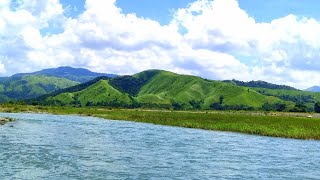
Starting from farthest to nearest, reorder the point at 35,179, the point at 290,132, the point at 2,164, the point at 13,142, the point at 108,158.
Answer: the point at 290,132
the point at 13,142
the point at 108,158
the point at 2,164
the point at 35,179

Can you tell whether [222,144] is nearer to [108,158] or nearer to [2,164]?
[108,158]

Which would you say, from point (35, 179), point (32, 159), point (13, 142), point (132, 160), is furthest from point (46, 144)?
point (35, 179)

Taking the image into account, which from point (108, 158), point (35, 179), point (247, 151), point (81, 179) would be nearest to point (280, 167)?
point (247, 151)

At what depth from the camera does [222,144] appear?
224 feet

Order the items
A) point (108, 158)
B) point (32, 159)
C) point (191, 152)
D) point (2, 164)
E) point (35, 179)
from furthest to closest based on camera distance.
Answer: point (191, 152), point (108, 158), point (32, 159), point (2, 164), point (35, 179)

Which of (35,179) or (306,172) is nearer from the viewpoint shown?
(35,179)

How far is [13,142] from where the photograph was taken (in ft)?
202

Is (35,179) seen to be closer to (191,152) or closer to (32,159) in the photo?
(32,159)

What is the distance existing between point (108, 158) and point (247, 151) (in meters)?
21.9

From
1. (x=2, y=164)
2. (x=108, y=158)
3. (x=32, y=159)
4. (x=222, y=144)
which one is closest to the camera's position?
(x=2, y=164)

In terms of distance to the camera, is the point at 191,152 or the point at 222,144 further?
the point at 222,144

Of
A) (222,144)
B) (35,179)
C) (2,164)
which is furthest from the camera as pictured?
(222,144)

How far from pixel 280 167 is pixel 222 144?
21169 mm

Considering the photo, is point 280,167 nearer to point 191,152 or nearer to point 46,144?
point 191,152
